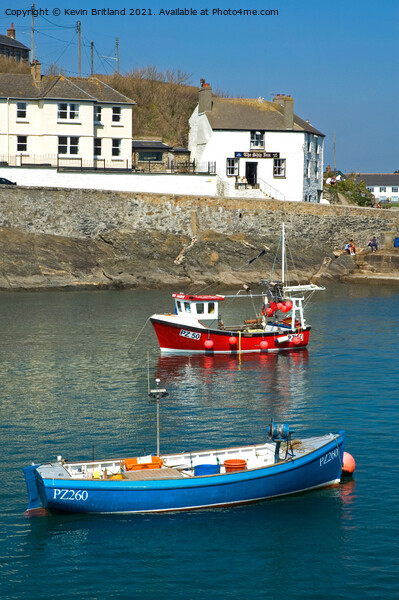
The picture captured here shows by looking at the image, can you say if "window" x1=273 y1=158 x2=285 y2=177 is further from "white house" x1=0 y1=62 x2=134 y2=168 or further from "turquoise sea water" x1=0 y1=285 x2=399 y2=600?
"turquoise sea water" x1=0 y1=285 x2=399 y2=600

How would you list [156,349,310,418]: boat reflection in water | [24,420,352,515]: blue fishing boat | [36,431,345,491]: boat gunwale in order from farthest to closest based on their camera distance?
[156,349,310,418]: boat reflection in water < [24,420,352,515]: blue fishing boat < [36,431,345,491]: boat gunwale

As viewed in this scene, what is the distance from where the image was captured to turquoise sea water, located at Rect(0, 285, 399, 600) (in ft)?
55.9

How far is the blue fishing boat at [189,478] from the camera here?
63.3 ft

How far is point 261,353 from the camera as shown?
39.6m

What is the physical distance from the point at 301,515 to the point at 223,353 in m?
19.3

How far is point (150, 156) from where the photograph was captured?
70812mm

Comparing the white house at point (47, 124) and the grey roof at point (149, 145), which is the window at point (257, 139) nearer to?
the grey roof at point (149, 145)

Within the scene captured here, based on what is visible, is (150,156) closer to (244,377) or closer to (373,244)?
(373,244)

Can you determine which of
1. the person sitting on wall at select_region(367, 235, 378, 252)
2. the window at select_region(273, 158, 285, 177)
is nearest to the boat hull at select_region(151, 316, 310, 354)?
the person sitting on wall at select_region(367, 235, 378, 252)

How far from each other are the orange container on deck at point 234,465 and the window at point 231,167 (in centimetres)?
4907

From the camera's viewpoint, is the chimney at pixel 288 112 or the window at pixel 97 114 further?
the chimney at pixel 288 112

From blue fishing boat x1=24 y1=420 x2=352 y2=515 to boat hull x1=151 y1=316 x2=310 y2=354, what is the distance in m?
16.8

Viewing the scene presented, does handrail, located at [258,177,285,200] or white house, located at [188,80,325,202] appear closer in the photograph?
white house, located at [188,80,325,202]

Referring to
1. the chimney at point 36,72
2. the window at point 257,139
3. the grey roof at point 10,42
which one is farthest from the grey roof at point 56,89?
the grey roof at point 10,42
